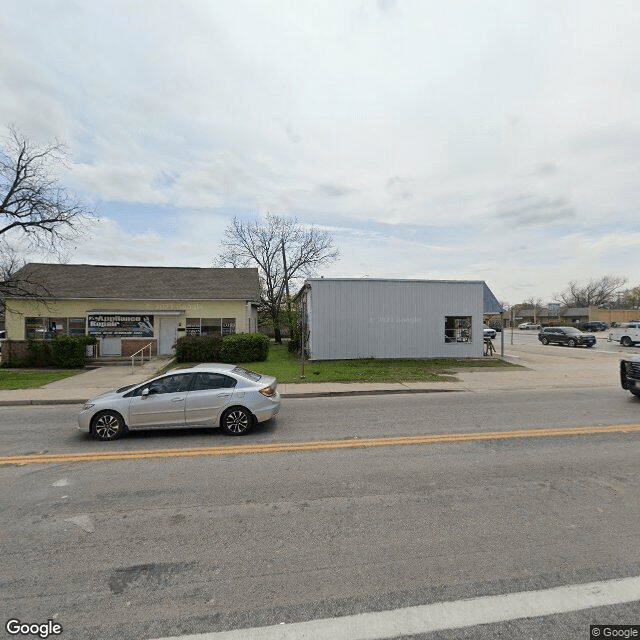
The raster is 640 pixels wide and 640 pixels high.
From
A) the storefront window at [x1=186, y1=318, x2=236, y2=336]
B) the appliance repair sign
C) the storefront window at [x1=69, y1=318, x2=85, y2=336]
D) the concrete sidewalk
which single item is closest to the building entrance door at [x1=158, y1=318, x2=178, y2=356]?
the appliance repair sign

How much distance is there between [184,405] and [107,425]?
139 cm

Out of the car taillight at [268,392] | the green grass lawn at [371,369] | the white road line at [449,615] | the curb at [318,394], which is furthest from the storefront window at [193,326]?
the white road line at [449,615]

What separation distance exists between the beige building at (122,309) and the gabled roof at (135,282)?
5 cm

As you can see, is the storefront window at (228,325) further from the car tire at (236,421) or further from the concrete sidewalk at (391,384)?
the car tire at (236,421)

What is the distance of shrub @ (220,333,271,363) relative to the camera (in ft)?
62.5

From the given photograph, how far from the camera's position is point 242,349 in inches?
755

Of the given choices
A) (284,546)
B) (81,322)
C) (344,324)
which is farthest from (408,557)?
(81,322)

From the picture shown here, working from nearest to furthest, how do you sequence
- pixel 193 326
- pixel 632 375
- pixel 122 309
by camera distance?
pixel 632 375 < pixel 122 309 < pixel 193 326

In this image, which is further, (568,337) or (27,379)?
(568,337)

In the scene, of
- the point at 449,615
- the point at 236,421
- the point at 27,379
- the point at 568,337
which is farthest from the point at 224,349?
the point at 568,337

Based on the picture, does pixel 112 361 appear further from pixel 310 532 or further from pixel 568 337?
pixel 568 337

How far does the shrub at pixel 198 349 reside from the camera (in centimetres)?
1955

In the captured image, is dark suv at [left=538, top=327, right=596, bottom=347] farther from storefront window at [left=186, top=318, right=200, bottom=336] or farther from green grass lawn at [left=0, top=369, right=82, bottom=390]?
green grass lawn at [left=0, top=369, right=82, bottom=390]

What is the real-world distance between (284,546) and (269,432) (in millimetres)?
3879
